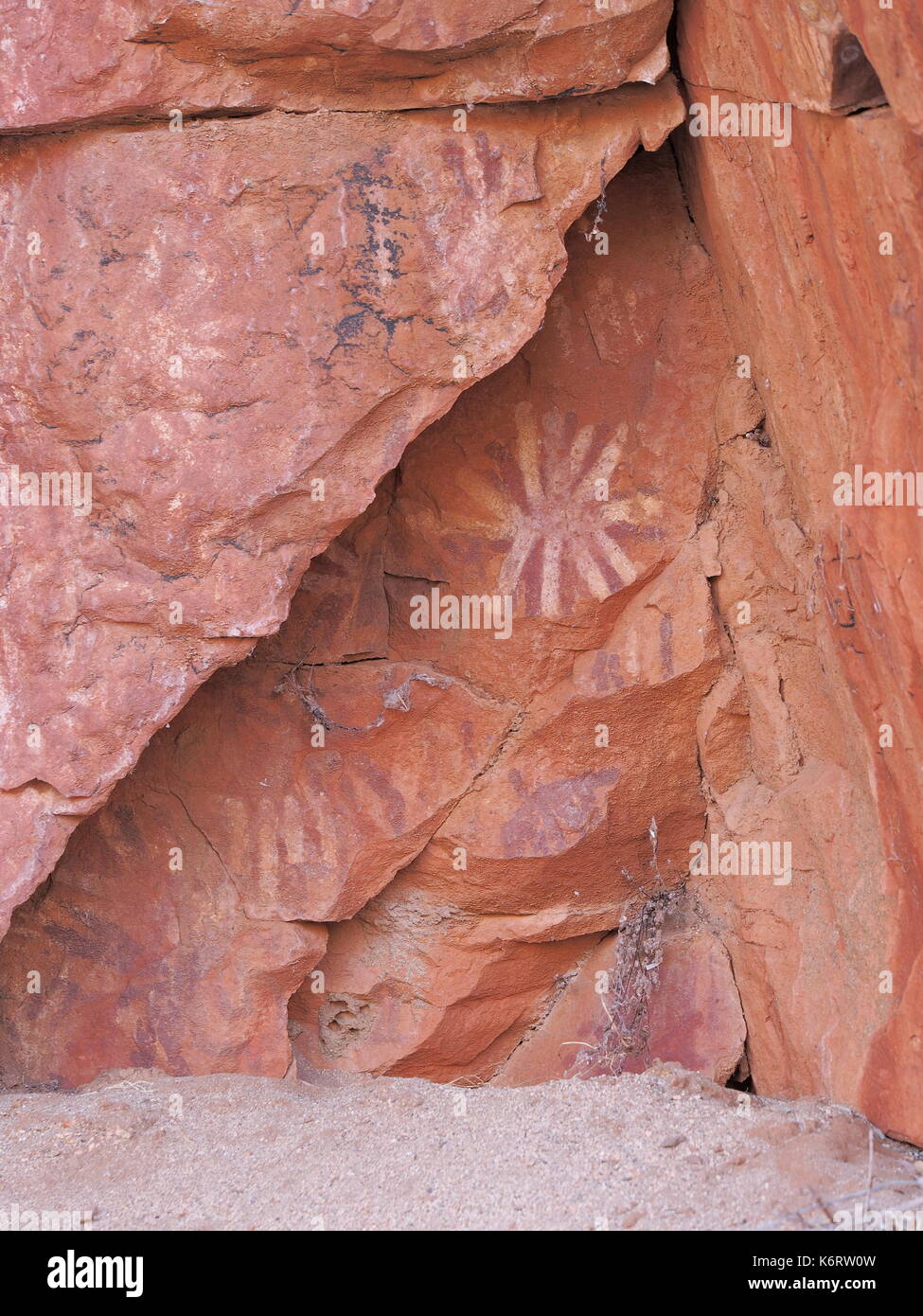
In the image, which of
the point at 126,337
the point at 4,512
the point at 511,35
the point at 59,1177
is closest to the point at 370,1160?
the point at 59,1177

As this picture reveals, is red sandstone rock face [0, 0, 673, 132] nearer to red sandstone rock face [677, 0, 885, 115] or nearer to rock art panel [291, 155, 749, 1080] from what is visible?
red sandstone rock face [677, 0, 885, 115]

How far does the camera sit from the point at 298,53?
2.94 meters

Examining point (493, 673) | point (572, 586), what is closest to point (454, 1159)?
point (493, 673)

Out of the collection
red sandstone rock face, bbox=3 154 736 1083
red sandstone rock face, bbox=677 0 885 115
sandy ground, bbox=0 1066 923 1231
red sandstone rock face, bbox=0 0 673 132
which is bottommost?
sandy ground, bbox=0 1066 923 1231

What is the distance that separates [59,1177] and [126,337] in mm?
2120

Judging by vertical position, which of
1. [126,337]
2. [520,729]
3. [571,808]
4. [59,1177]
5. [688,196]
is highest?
[688,196]

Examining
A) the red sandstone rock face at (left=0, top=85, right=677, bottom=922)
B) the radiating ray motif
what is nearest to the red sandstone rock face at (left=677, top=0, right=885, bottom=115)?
the red sandstone rock face at (left=0, top=85, right=677, bottom=922)

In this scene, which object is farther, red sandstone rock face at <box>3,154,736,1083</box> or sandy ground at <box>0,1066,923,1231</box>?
red sandstone rock face at <box>3,154,736,1083</box>

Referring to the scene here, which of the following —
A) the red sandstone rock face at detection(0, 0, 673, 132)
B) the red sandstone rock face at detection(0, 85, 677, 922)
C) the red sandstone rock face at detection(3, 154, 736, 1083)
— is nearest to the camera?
the red sandstone rock face at detection(0, 0, 673, 132)

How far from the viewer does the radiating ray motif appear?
3680 mm

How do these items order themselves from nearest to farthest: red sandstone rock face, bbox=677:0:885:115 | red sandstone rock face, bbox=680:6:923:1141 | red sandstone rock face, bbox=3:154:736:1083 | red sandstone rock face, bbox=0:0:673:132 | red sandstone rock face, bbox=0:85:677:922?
1. red sandstone rock face, bbox=677:0:885:115
2. red sandstone rock face, bbox=680:6:923:1141
3. red sandstone rock face, bbox=0:0:673:132
4. red sandstone rock face, bbox=0:85:677:922
5. red sandstone rock face, bbox=3:154:736:1083

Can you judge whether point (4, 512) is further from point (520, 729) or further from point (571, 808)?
point (571, 808)

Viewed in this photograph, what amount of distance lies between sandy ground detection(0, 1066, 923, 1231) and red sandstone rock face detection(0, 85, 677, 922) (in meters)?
0.77

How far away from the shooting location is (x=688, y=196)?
11.7 feet
